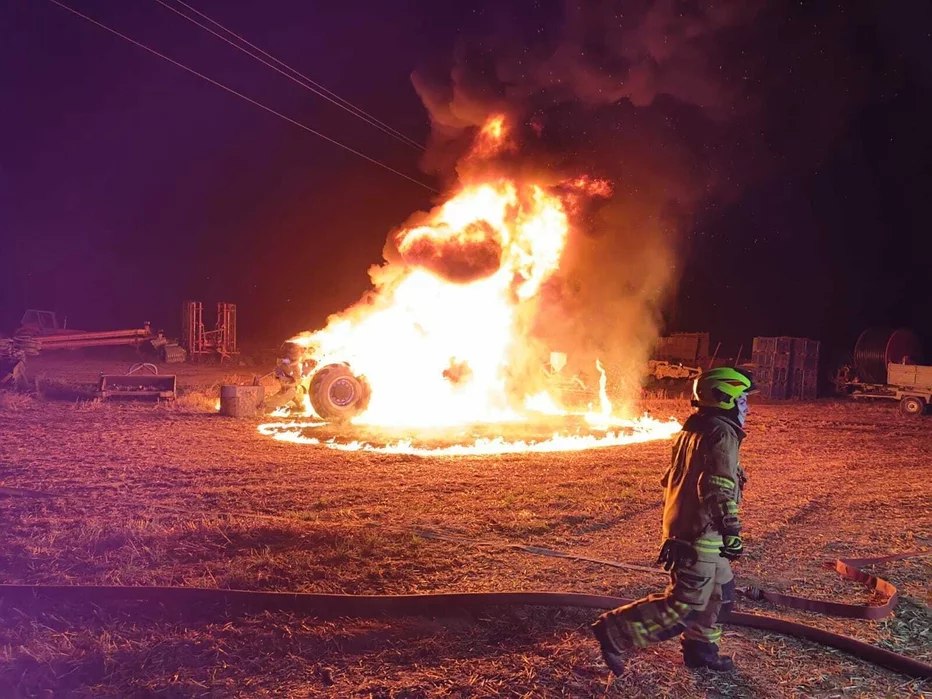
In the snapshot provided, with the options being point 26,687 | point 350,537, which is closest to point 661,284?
point 350,537

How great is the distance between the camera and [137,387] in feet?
56.6

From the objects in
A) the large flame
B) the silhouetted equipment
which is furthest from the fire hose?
the silhouetted equipment

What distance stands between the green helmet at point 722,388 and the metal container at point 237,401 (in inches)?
493

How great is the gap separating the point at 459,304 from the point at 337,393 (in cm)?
409

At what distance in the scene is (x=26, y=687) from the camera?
388cm

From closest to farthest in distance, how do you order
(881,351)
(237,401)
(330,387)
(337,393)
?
1. (330,387)
2. (337,393)
3. (237,401)
4. (881,351)

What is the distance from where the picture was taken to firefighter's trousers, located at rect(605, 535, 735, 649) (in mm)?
3951

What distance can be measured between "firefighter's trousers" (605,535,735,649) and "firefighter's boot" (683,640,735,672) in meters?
0.05

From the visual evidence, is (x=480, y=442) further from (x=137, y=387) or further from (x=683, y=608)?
(x=137, y=387)

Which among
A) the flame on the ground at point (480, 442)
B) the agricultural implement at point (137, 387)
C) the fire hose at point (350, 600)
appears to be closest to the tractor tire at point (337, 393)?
the flame on the ground at point (480, 442)

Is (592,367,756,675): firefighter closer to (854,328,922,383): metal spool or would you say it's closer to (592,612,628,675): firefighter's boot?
(592,612,628,675): firefighter's boot

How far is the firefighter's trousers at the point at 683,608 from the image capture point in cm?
395

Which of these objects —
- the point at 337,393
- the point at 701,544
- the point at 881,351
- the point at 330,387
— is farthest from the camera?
the point at 881,351

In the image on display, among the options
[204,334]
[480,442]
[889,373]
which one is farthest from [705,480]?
[204,334]
